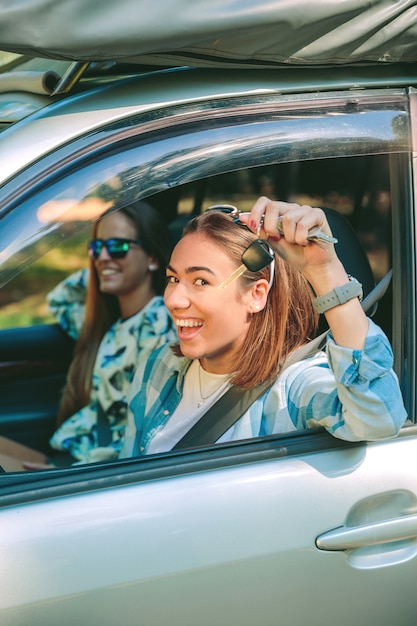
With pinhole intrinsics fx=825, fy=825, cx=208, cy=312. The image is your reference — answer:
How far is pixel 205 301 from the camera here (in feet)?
6.76

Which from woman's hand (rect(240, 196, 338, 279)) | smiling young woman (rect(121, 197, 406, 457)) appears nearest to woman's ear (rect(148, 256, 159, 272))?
smiling young woman (rect(121, 197, 406, 457))

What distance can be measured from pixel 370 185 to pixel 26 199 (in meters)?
1.82

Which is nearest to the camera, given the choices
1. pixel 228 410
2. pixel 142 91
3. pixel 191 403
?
pixel 142 91

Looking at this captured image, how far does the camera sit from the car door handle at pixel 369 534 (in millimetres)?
1638

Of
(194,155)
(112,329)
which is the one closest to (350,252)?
(194,155)

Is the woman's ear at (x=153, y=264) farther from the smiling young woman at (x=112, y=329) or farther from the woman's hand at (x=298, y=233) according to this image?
the woman's hand at (x=298, y=233)

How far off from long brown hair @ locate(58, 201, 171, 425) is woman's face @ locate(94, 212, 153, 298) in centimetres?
Answer: 3

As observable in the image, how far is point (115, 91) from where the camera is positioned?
1.68 m

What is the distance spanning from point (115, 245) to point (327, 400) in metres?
1.79

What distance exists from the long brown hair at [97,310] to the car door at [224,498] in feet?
5.21

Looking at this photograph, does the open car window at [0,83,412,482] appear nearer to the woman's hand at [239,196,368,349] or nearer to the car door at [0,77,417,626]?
the car door at [0,77,417,626]

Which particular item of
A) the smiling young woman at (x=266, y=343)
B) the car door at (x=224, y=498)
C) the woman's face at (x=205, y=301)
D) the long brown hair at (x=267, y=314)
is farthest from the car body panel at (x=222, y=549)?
the woman's face at (x=205, y=301)

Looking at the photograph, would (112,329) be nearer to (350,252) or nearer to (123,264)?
(123,264)

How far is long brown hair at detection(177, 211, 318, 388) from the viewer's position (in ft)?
6.70
